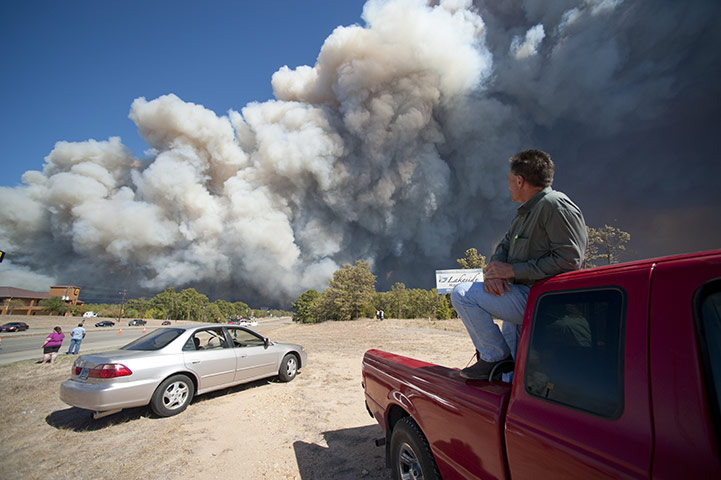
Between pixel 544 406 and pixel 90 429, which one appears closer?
pixel 544 406

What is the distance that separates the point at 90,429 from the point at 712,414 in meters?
6.45

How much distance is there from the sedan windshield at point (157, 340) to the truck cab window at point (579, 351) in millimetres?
5550

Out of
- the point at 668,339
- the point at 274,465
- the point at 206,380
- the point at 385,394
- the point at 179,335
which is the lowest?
the point at 274,465

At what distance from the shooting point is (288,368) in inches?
271

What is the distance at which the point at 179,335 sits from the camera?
5.32 meters

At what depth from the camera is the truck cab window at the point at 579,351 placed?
1196 mm

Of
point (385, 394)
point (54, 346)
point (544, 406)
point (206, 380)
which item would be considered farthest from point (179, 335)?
point (54, 346)

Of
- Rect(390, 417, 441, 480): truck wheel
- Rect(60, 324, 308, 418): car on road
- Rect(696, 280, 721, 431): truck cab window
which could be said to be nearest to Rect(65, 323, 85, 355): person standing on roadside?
Rect(60, 324, 308, 418): car on road

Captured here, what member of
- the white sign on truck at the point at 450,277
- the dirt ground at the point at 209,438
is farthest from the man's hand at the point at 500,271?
the white sign on truck at the point at 450,277

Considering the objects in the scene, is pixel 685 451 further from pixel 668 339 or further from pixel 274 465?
pixel 274 465

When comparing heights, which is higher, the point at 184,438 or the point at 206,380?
the point at 206,380

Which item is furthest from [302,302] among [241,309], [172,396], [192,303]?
[241,309]

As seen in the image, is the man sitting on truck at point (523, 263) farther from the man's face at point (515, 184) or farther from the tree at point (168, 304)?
the tree at point (168, 304)

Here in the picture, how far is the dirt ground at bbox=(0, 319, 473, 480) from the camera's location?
3328mm
